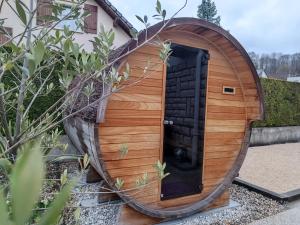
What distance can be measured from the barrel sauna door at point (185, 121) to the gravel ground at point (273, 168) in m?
1.66

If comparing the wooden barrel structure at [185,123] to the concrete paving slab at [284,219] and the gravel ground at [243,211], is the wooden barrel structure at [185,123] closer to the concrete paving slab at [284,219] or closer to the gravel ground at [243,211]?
the gravel ground at [243,211]

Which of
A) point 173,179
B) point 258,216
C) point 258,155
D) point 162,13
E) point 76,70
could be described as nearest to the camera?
point 76,70

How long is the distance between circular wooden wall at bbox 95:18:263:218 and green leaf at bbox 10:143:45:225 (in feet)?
7.96

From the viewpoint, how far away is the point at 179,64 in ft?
16.2

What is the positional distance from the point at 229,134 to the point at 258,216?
120 centimetres

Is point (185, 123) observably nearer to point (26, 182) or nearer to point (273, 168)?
point (273, 168)

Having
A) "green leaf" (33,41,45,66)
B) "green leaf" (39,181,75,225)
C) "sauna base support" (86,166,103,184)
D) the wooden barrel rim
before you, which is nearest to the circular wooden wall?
the wooden barrel rim

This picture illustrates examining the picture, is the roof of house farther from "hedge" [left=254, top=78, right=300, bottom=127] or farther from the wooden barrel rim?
the wooden barrel rim

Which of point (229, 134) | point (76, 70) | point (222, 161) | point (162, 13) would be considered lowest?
point (222, 161)

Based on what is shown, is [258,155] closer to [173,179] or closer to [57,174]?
[173,179]

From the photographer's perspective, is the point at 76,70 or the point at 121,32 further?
the point at 121,32

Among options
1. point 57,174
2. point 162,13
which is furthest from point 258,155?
point 162,13

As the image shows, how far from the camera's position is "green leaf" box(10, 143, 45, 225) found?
0.36 m

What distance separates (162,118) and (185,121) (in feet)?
5.37
